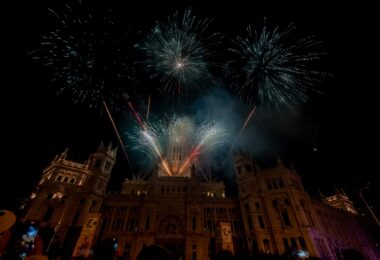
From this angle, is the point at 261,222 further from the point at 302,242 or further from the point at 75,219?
the point at 75,219

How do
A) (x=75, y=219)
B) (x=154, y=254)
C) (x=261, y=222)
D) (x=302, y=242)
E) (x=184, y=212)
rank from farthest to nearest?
(x=184, y=212)
(x=261, y=222)
(x=75, y=219)
(x=302, y=242)
(x=154, y=254)

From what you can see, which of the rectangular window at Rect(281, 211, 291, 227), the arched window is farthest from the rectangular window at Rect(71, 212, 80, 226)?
the arched window

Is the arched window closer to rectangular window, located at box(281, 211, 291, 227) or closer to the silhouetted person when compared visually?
rectangular window, located at box(281, 211, 291, 227)

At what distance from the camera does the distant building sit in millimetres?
34844

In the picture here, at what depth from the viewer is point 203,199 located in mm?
43250

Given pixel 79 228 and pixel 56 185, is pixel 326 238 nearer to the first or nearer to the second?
pixel 79 228

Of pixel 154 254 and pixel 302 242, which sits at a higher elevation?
pixel 302 242

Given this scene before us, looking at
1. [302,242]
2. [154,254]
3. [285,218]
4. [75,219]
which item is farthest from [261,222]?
[154,254]

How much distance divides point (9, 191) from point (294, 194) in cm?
4332

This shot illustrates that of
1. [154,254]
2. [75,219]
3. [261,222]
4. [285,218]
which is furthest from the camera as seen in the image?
[261,222]

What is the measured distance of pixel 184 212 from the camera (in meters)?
40.0

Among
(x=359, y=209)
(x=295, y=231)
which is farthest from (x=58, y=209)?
(x=359, y=209)

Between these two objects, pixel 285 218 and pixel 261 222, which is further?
pixel 261 222

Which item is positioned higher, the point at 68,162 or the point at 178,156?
the point at 178,156
